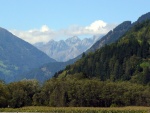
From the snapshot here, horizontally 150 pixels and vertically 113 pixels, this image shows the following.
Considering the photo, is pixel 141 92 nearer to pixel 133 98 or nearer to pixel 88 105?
pixel 133 98

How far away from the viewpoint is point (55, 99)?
194 metres

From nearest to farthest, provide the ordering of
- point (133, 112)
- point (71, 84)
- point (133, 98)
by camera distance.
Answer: point (133, 112)
point (133, 98)
point (71, 84)

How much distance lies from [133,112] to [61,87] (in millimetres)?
70760

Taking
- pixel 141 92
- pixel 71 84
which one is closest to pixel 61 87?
pixel 71 84

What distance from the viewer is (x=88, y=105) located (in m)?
190

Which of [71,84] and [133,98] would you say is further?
[71,84]

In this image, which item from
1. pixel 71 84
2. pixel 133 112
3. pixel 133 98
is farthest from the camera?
pixel 71 84

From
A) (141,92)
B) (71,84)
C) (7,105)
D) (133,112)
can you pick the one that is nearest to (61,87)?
(71,84)

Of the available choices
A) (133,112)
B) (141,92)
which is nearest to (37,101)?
(141,92)

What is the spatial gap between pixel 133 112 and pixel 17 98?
7886 cm

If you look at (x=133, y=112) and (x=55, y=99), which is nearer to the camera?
(x=133, y=112)

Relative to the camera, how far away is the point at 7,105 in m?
188

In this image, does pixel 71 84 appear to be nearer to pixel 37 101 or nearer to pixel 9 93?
pixel 37 101

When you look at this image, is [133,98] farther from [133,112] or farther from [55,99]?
[133,112]
